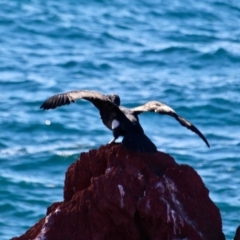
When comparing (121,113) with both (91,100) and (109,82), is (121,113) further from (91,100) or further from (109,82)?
(109,82)

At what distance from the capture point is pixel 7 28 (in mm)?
20438

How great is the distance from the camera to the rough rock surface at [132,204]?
21.0ft

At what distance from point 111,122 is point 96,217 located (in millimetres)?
945

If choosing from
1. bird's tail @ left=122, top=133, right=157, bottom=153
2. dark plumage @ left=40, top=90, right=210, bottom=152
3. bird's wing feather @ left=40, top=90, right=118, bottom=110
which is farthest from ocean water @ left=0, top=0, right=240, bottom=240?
bird's tail @ left=122, top=133, right=157, bottom=153

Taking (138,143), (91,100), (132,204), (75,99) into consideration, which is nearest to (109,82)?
(91,100)

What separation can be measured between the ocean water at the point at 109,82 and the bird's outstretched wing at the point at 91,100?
3701 millimetres

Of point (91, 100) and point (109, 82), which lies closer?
point (91, 100)

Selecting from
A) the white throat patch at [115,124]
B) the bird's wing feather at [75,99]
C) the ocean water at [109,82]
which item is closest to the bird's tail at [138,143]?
the white throat patch at [115,124]

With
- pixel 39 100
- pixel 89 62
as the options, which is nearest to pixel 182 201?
pixel 39 100

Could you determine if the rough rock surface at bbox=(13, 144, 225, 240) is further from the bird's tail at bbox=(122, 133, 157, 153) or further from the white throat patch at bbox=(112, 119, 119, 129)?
the white throat patch at bbox=(112, 119, 119, 129)

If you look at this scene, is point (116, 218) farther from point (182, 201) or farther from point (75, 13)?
point (75, 13)

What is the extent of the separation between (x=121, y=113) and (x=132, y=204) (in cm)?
90

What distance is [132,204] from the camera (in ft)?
20.9

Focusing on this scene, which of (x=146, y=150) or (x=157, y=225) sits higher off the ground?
(x=146, y=150)
